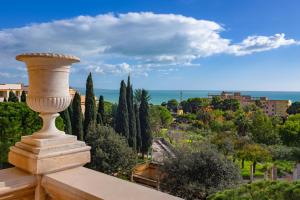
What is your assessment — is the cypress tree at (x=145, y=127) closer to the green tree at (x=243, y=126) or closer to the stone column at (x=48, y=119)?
the green tree at (x=243, y=126)

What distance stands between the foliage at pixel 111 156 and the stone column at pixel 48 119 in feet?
37.2

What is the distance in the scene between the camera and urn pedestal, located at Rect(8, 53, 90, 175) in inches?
62.8

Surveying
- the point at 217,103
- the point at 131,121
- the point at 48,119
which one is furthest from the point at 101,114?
the point at 217,103

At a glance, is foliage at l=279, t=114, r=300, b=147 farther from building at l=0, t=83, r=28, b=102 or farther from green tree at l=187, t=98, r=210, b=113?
green tree at l=187, t=98, r=210, b=113

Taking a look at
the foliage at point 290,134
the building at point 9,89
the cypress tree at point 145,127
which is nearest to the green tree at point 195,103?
the foliage at point 290,134

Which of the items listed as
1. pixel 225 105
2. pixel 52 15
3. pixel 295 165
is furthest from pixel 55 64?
pixel 225 105

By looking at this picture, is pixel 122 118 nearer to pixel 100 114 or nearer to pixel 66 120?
pixel 100 114

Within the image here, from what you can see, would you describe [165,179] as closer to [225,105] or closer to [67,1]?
[67,1]

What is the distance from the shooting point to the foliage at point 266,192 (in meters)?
4.74

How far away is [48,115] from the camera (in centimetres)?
173

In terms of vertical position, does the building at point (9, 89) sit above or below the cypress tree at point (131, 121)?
above

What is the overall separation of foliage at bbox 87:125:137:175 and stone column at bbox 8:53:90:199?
447 inches

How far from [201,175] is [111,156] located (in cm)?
460

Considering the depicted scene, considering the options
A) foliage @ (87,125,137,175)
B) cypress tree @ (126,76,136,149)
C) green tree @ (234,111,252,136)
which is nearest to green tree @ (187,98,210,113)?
green tree @ (234,111,252,136)
